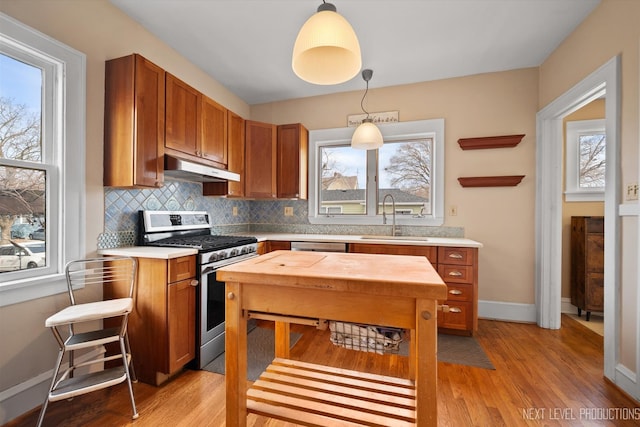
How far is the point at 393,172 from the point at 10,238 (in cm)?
329

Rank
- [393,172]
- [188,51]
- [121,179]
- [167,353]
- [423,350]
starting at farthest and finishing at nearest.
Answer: [393,172] < [188,51] < [121,179] < [167,353] < [423,350]

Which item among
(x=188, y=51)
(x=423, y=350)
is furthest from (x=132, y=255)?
(x=188, y=51)

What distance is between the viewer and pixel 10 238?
151 centimetres

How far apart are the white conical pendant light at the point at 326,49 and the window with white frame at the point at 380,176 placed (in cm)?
206

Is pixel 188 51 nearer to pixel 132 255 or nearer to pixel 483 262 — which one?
pixel 132 255

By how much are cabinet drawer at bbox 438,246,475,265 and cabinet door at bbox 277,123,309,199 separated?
1.74m

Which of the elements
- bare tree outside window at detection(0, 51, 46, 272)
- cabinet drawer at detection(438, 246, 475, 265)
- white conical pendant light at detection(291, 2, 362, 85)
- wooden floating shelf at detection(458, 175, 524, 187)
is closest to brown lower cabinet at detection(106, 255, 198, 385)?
bare tree outside window at detection(0, 51, 46, 272)

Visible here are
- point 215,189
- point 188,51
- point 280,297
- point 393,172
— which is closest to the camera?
point 280,297

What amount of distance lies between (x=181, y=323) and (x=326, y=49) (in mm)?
1921

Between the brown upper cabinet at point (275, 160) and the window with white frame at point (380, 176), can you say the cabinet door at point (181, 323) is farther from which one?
the window with white frame at point (380, 176)

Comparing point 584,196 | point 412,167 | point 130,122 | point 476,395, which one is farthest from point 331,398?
point 584,196

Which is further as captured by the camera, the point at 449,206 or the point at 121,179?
the point at 449,206

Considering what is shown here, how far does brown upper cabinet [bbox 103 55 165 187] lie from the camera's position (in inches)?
72.6

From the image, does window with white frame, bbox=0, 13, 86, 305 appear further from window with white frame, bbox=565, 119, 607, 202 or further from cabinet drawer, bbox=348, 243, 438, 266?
window with white frame, bbox=565, 119, 607, 202
